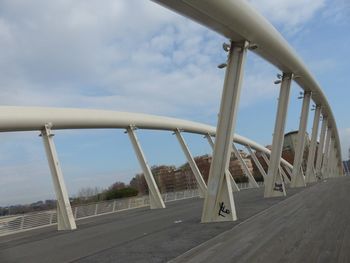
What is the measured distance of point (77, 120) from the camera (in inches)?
1059

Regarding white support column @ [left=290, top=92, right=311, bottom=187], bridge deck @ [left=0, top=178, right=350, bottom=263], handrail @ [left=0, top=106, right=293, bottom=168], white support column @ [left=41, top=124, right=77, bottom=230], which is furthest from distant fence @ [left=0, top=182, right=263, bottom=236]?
white support column @ [left=290, top=92, right=311, bottom=187]

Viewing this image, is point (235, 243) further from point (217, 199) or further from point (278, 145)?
point (278, 145)

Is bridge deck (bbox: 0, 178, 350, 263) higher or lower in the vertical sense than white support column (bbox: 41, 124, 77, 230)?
lower

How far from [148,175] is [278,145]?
956 cm

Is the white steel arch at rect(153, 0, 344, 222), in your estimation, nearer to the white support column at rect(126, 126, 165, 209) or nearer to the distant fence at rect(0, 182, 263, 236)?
the white support column at rect(126, 126, 165, 209)

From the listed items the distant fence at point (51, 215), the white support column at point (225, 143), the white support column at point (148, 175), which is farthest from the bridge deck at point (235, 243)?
the white support column at point (148, 175)

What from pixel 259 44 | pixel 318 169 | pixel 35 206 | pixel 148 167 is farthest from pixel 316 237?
pixel 318 169

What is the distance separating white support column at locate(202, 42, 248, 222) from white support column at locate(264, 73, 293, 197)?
33.0 ft

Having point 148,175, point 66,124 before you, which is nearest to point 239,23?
point 66,124

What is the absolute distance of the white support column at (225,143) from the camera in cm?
1598

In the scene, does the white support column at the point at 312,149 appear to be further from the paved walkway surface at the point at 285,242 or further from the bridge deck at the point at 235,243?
the paved walkway surface at the point at 285,242

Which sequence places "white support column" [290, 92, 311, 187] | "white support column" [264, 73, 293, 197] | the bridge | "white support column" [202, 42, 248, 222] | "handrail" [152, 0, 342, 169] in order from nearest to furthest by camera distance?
the bridge, "handrail" [152, 0, 342, 169], "white support column" [202, 42, 248, 222], "white support column" [264, 73, 293, 197], "white support column" [290, 92, 311, 187]

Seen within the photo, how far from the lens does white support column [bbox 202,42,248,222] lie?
52.4ft

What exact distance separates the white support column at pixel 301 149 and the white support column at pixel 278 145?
872 centimetres
